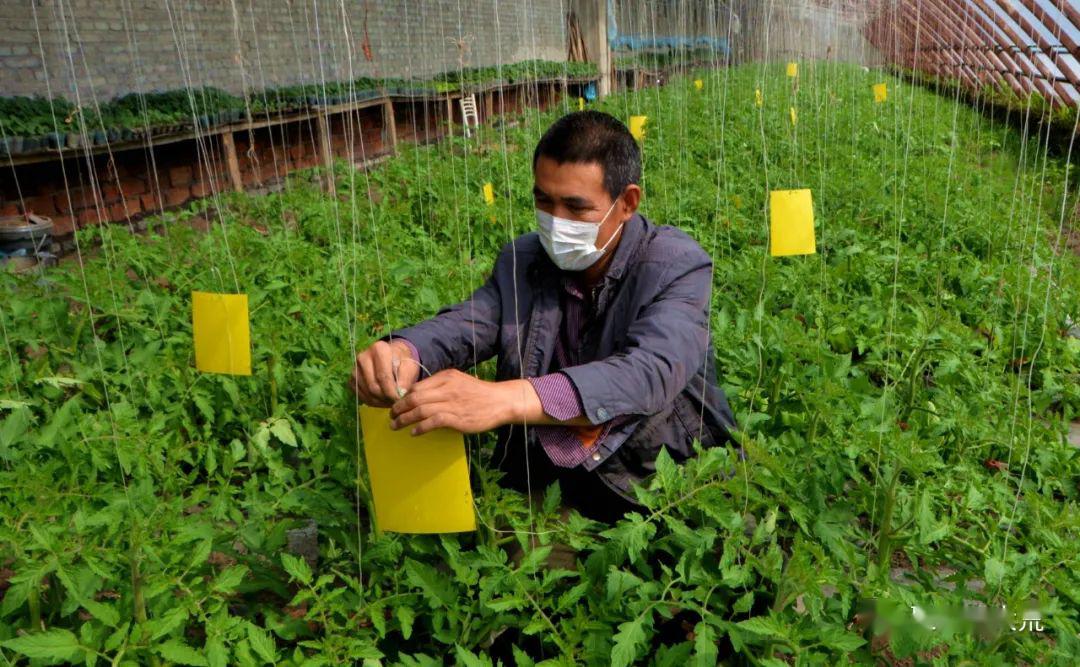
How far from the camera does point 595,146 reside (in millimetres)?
1699

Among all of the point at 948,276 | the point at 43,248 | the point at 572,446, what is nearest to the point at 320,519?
the point at 572,446

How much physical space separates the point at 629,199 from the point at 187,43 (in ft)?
24.1

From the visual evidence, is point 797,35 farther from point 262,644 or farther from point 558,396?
point 262,644

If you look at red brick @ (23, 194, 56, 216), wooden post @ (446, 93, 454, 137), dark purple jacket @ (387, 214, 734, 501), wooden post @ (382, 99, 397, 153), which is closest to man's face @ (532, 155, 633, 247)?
dark purple jacket @ (387, 214, 734, 501)

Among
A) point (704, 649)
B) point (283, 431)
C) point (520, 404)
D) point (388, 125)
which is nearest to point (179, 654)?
point (520, 404)

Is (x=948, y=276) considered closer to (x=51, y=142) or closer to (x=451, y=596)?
(x=451, y=596)

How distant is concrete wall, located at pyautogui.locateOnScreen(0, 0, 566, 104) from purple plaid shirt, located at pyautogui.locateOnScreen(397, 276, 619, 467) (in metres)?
1.89

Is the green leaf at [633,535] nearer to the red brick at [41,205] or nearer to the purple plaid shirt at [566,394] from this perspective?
the purple plaid shirt at [566,394]

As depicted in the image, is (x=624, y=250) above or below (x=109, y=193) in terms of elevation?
above

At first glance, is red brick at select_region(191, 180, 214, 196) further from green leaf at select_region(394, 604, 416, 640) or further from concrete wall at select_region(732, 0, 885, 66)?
concrete wall at select_region(732, 0, 885, 66)

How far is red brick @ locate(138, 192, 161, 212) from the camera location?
5.71 m

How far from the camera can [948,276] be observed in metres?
3.72

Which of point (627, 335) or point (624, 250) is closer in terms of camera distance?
point (627, 335)

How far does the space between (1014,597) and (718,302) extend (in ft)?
6.64
